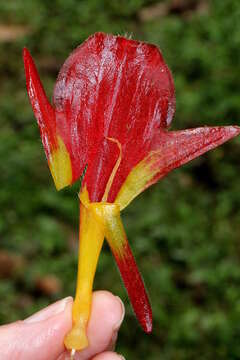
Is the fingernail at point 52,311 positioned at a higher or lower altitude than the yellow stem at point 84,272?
lower

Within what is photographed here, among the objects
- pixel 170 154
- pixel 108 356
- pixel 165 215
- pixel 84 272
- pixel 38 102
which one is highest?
pixel 38 102

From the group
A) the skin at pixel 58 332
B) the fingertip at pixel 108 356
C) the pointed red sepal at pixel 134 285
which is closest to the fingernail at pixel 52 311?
the skin at pixel 58 332

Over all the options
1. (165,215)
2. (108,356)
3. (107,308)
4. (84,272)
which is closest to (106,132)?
(84,272)

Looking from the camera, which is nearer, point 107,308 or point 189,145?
point 189,145

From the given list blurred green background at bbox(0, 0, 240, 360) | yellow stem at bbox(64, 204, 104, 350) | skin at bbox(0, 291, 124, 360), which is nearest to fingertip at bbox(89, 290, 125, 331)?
skin at bbox(0, 291, 124, 360)

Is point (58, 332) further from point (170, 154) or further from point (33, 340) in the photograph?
point (170, 154)

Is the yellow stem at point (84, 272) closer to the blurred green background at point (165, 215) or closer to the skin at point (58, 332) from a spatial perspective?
the skin at point (58, 332)

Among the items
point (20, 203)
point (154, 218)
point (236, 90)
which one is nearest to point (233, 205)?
point (154, 218)
